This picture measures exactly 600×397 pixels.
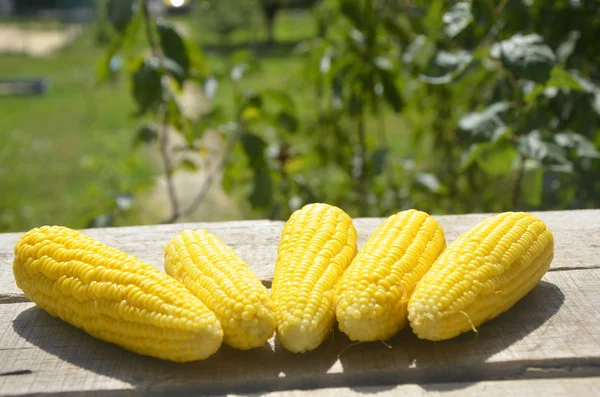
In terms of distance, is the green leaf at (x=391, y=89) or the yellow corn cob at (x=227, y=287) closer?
the yellow corn cob at (x=227, y=287)

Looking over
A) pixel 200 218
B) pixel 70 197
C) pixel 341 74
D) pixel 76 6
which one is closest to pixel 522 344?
pixel 341 74

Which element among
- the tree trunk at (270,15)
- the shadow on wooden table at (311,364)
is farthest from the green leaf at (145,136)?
the tree trunk at (270,15)

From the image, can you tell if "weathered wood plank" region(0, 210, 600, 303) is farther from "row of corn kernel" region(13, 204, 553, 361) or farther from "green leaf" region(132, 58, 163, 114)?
"green leaf" region(132, 58, 163, 114)

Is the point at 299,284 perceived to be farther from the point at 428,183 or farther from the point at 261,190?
the point at 428,183

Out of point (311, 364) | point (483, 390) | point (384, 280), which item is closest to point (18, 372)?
point (311, 364)

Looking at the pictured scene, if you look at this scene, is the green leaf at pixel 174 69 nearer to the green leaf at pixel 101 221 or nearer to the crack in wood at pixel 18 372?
the green leaf at pixel 101 221

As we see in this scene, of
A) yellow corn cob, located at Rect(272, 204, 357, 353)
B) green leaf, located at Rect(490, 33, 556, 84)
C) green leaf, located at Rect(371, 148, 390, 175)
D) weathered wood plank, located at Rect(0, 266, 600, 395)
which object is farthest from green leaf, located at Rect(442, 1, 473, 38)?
weathered wood plank, located at Rect(0, 266, 600, 395)
